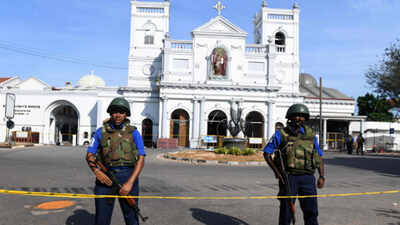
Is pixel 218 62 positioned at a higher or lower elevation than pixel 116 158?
higher

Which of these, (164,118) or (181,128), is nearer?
(164,118)

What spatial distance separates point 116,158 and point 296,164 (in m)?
2.23

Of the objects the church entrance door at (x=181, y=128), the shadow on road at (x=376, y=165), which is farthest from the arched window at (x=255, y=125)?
the shadow on road at (x=376, y=165)

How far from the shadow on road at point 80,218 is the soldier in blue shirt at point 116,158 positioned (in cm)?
172

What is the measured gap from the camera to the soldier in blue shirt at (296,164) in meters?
4.28

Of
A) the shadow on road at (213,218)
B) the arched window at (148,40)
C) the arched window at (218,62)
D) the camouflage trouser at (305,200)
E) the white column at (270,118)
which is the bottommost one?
the shadow on road at (213,218)

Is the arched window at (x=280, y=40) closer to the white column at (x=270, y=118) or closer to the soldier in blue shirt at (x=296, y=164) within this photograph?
the white column at (x=270, y=118)

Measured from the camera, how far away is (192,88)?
36188 mm

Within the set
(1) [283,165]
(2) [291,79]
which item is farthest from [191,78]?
(1) [283,165]

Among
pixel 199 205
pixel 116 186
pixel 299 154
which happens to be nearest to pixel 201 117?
pixel 199 205

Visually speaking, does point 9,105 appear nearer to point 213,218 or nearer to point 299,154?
point 213,218

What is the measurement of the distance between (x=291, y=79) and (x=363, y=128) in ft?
34.5

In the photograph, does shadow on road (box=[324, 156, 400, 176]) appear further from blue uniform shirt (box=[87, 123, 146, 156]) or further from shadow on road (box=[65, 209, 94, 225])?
blue uniform shirt (box=[87, 123, 146, 156])

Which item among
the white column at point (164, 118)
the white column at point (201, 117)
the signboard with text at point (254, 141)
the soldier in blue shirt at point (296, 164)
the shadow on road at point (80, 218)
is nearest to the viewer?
the soldier in blue shirt at point (296, 164)
